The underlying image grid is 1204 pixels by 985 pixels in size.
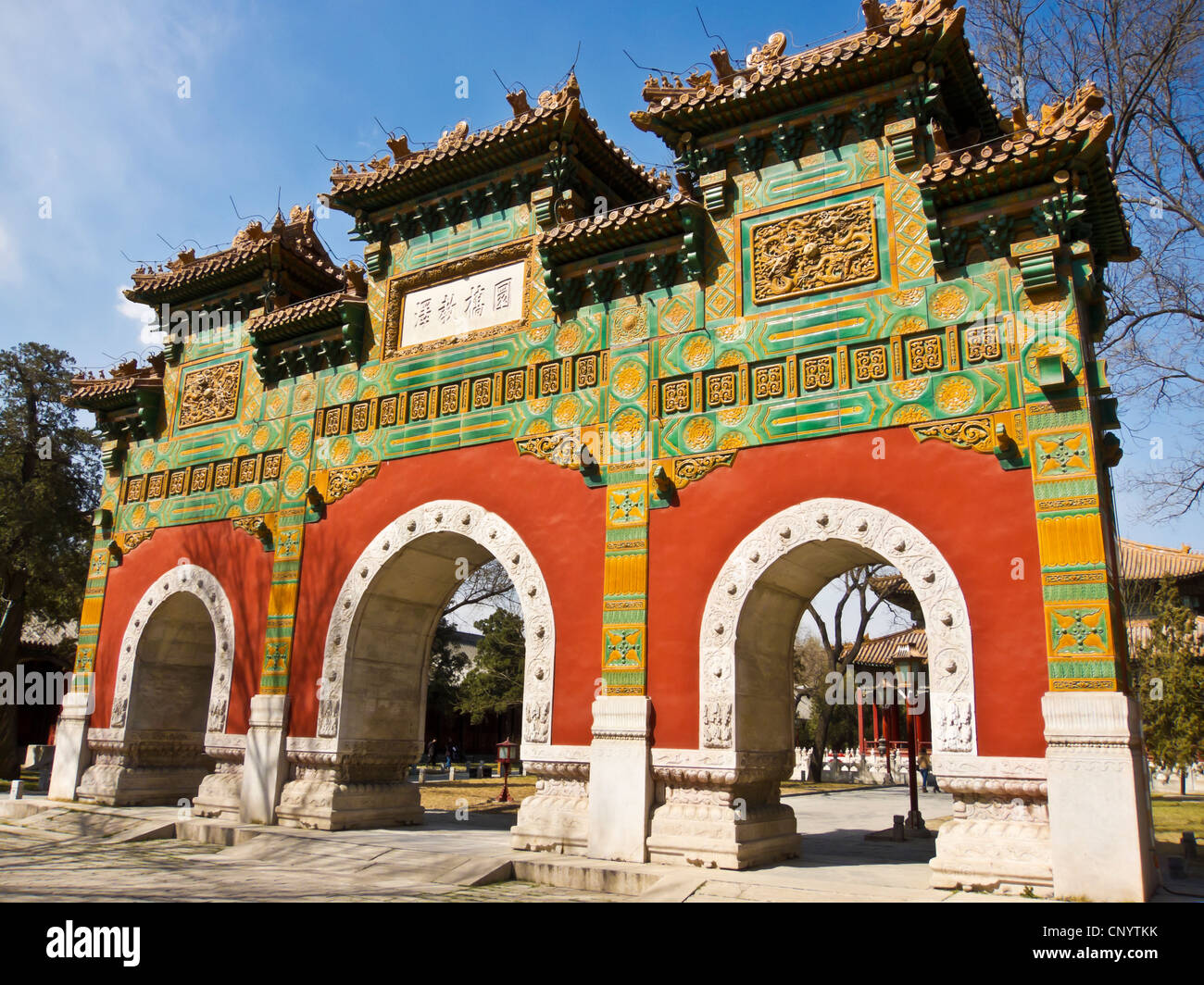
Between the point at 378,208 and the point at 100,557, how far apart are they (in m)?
7.10

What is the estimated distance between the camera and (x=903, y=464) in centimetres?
823

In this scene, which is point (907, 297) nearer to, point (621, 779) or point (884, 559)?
point (884, 559)

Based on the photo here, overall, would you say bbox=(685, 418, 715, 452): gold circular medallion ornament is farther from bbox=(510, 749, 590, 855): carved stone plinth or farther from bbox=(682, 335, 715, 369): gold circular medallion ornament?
bbox=(510, 749, 590, 855): carved stone plinth

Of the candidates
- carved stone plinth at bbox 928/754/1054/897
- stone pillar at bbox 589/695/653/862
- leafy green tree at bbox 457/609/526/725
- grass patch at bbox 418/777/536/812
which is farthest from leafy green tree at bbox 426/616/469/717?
carved stone plinth at bbox 928/754/1054/897

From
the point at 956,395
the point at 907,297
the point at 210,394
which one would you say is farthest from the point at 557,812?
the point at 210,394

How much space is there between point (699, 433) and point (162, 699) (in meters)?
9.28

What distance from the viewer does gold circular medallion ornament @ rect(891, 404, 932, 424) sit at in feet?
27.0

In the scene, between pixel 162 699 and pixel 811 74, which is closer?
pixel 811 74

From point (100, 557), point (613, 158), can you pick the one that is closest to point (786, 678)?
point (613, 158)

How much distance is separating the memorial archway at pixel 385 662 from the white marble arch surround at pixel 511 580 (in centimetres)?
1

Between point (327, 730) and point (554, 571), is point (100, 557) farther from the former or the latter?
point (554, 571)

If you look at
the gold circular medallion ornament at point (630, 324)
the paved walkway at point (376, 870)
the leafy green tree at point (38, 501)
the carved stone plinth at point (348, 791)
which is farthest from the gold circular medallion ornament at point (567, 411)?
the leafy green tree at point (38, 501)

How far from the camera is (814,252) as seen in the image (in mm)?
9195

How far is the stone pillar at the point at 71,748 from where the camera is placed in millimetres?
13172
